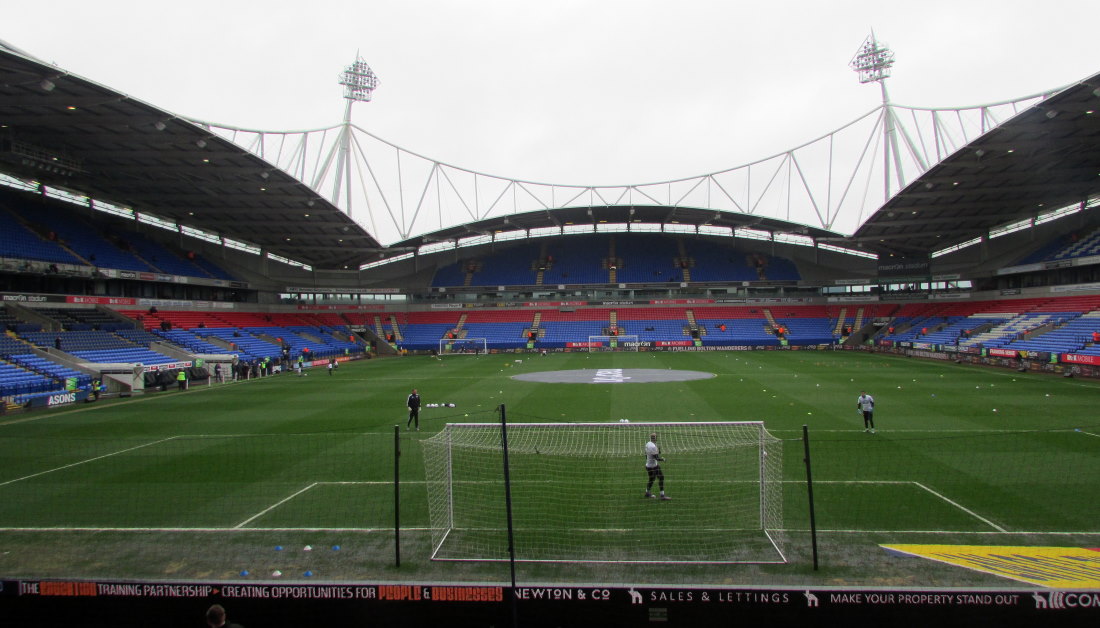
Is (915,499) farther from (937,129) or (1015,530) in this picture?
(937,129)

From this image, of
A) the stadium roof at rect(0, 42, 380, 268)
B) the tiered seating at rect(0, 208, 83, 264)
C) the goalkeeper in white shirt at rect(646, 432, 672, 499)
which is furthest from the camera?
the tiered seating at rect(0, 208, 83, 264)

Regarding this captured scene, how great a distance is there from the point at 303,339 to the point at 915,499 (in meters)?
47.7

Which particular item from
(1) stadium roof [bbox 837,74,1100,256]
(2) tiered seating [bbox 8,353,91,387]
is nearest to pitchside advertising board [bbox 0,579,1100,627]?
(2) tiered seating [bbox 8,353,91,387]

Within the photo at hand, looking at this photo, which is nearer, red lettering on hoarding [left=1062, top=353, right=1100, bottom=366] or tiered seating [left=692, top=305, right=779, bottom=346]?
red lettering on hoarding [left=1062, top=353, right=1100, bottom=366]

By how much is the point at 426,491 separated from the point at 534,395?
12900 mm

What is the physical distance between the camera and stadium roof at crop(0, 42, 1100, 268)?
2388cm

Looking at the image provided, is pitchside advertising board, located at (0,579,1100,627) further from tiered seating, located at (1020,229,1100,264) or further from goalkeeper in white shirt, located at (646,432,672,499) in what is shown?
tiered seating, located at (1020,229,1100,264)

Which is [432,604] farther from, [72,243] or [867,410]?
[72,243]

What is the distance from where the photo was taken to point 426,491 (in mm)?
10906

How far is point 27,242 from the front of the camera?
114 ft

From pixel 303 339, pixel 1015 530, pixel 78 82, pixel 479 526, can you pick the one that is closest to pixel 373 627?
pixel 479 526

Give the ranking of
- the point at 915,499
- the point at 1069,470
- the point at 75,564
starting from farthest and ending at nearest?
1. the point at 1069,470
2. the point at 915,499
3. the point at 75,564

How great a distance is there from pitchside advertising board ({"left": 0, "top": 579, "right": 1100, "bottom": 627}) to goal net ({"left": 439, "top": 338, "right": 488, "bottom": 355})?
4786 centimetres

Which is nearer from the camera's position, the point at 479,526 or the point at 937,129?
the point at 479,526
